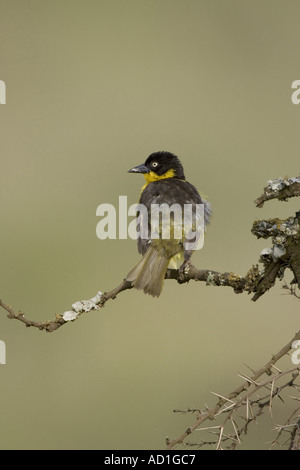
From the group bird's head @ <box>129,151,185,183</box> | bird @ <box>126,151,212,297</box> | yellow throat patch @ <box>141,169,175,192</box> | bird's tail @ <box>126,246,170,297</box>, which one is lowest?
bird's tail @ <box>126,246,170,297</box>

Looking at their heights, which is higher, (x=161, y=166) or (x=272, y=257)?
(x=161, y=166)

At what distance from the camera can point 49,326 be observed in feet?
8.84

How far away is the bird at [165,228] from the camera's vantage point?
4.02 meters

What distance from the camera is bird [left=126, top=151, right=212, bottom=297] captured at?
158 inches

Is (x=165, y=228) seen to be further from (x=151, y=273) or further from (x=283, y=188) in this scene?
(x=283, y=188)

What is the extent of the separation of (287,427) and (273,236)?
0.63 metres

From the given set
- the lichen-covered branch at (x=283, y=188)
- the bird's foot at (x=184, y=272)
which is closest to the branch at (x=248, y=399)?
the lichen-covered branch at (x=283, y=188)

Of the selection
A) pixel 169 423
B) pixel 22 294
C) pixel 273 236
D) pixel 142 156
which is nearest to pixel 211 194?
pixel 142 156

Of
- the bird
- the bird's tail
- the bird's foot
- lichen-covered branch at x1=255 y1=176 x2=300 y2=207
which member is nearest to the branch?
lichen-covered branch at x1=255 y1=176 x2=300 y2=207

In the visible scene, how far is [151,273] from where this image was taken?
13.1ft

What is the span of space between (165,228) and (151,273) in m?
0.42

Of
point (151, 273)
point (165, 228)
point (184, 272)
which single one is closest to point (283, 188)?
point (184, 272)

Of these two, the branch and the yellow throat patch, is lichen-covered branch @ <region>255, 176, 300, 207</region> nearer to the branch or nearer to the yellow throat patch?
the branch

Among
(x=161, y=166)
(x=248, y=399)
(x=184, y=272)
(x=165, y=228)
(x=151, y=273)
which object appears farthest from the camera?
(x=161, y=166)
